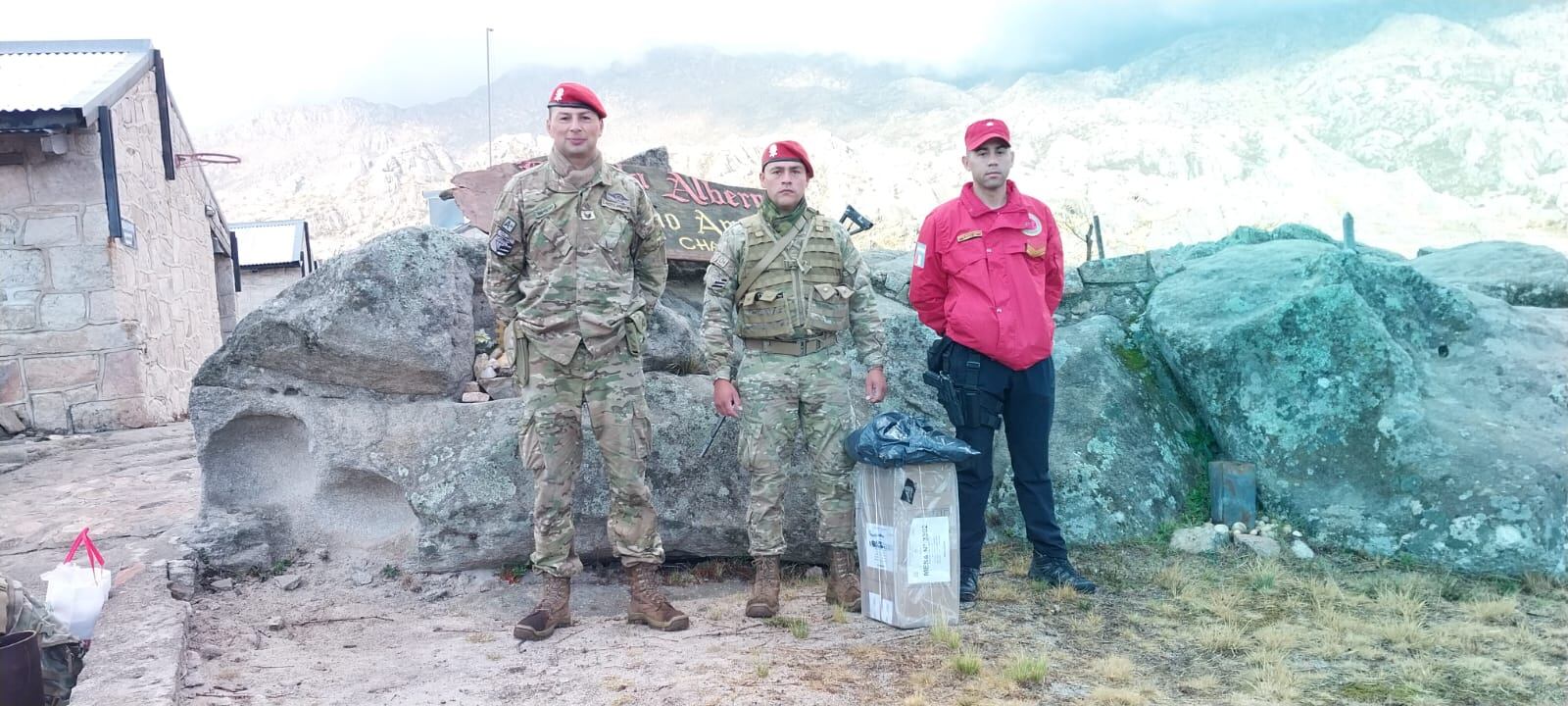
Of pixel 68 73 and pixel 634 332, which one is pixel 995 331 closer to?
pixel 634 332

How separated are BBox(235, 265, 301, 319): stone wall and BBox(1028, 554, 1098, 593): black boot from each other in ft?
74.8

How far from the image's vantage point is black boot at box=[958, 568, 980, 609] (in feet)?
14.6

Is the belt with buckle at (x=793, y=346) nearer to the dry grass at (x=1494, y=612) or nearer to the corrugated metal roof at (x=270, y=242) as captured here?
the dry grass at (x=1494, y=612)

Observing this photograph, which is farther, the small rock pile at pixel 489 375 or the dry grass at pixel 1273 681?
the small rock pile at pixel 489 375

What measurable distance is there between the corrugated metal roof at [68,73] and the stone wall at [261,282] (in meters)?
12.6

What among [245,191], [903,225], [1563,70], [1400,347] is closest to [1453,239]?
[903,225]

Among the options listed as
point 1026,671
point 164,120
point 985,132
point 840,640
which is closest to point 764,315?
point 985,132

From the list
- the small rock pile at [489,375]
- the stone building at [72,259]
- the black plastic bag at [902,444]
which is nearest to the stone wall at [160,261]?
the stone building at [72,259]

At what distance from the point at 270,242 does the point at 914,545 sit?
25.4 m

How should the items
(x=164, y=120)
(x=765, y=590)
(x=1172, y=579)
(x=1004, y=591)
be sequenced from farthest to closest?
1. (x=164, y=120)
2. (x=1172, y=579)
3. (x=1004, y=591)
4. (x=765, y=590)

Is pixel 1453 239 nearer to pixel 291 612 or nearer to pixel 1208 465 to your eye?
pixel 1208 465

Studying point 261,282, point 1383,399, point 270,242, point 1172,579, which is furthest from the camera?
point 270,242

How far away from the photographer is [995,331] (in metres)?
4.39

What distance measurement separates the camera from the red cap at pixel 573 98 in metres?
4.12
